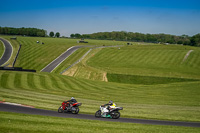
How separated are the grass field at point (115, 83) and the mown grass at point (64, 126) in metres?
0.14

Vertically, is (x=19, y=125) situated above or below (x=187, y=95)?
above

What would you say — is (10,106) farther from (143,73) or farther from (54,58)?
(54,58)

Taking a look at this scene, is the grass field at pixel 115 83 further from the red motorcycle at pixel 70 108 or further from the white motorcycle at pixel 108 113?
the white motorcycle at pixel 108 113

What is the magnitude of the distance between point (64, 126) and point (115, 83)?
4133cm

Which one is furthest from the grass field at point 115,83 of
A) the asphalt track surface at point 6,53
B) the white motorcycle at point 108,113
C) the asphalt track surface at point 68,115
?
the asphalt track surface at point 6,53

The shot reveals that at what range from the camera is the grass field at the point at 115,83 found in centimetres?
2715

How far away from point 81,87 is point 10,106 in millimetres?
24163

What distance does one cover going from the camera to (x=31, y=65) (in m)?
80.7

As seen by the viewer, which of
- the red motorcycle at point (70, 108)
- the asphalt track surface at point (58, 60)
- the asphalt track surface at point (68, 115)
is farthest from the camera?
the asphalt track surface at point (58, 60)

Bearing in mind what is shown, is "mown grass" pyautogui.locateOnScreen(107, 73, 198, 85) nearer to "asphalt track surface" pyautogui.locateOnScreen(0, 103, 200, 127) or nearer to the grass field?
the grass field

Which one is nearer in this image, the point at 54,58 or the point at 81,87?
the point at 81,87

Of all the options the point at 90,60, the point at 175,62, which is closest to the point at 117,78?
the point at 90,60

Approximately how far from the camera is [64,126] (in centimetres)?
1786

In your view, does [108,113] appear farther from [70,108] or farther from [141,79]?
[141,79]
